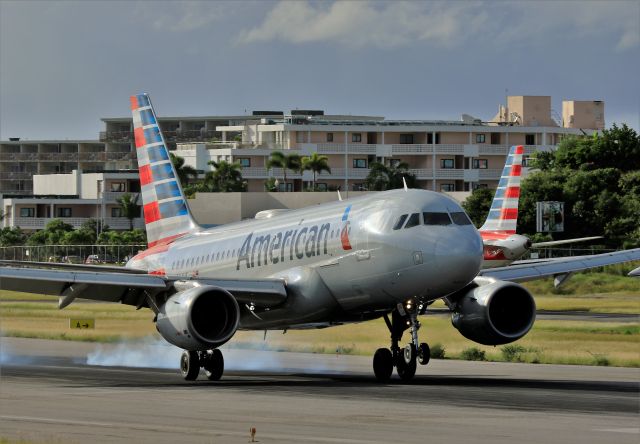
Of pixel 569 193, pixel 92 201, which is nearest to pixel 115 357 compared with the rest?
pixel 569 193

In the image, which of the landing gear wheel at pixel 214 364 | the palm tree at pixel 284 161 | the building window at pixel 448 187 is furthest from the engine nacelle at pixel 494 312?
the building window at pixel 448 187

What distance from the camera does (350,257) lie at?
117 ft

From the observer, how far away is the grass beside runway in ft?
155

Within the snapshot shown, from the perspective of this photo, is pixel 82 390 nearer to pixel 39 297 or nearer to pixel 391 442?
pixel 391 442

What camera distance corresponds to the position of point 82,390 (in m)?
33.3

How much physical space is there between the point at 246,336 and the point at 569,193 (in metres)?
74.0

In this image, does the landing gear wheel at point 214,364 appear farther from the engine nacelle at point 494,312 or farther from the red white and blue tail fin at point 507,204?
the red white and blue tail fin at point 507,204

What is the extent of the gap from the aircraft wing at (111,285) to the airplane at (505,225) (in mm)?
39181

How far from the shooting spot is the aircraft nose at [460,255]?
33.2 meters

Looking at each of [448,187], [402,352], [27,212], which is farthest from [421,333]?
[27,212]

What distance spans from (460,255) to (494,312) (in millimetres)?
4346

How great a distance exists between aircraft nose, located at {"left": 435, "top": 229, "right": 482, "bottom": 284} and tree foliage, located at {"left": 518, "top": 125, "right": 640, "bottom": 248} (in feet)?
280

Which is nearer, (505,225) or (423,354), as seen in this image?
(423,354)

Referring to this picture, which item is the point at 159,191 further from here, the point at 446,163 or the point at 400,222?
the point at 446,163
